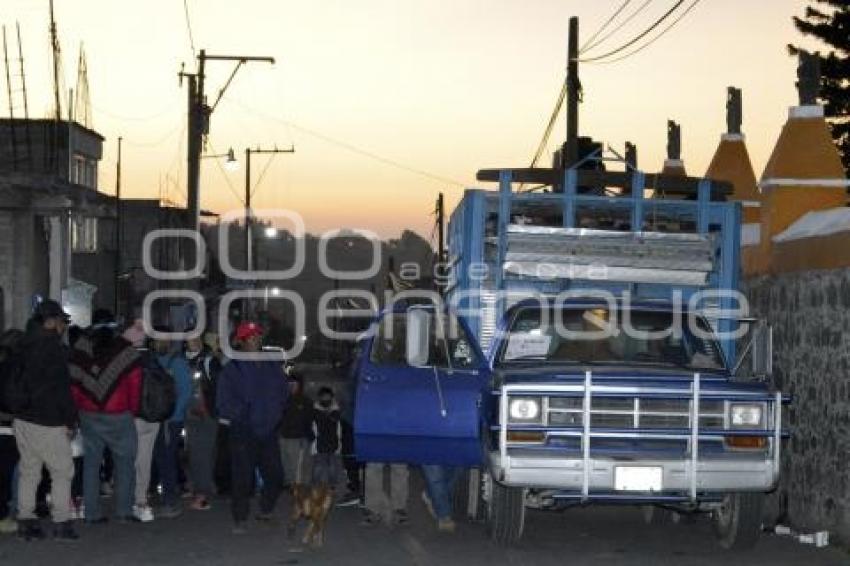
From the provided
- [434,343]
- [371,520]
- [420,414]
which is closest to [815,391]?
[434,343]

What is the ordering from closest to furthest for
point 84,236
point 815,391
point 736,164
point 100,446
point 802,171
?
point 815,391, point 100,446, point 802,171, point 736,164, point 84,236

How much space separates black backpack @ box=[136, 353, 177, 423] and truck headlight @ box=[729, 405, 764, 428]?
5229 mm

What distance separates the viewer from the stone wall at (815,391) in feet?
40.3

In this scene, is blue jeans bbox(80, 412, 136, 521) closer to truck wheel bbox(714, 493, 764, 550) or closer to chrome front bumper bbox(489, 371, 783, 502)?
chrome front bumper bbox(489, 371, 783, 502)

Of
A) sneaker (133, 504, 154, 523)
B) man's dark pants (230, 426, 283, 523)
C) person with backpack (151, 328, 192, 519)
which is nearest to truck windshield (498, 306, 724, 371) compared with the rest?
man's dark pants (230, 426, 283, 523)

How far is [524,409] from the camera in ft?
36.7

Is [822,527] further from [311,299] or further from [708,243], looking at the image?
[311,299]

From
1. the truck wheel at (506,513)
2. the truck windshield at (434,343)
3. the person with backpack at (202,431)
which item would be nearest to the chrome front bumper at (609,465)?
the truck wheel at (506,513)

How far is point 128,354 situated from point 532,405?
13.5 feet

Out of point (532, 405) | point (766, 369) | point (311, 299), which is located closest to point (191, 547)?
point (532, 405)

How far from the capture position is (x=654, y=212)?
14797 millimetres

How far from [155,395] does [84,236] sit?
34.0 meters

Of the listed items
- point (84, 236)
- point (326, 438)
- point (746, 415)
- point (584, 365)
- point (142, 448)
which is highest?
point (84, 236)

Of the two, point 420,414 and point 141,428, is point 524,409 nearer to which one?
point 420,414
